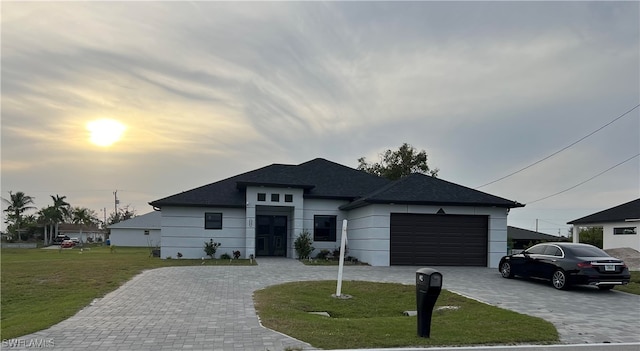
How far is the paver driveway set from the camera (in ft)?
23.0

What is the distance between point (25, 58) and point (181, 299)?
7.71m

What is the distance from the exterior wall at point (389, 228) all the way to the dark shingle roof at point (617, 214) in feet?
48.6

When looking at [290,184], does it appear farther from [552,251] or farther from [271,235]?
[552,251]

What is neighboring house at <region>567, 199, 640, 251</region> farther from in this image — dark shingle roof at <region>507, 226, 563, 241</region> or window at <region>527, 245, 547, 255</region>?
window at <region>527, 245, 547, 255</region>

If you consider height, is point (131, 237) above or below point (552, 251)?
below

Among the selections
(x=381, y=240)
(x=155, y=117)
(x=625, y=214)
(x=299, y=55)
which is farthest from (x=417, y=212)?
(x=625, y=214)

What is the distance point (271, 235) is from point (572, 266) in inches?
688

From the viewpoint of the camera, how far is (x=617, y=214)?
107 feet

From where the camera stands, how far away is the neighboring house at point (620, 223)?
1212 inches

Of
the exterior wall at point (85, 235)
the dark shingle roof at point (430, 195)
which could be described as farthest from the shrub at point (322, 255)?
the exterior wall at point (85, 235)

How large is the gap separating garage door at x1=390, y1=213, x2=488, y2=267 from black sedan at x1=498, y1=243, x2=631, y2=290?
5544mm

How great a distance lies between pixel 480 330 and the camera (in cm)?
787

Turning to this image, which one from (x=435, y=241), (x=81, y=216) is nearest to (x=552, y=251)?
(x=435, y=241)

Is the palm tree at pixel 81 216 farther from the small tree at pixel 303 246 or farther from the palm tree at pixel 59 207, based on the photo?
the small tree at pixel 303 246
